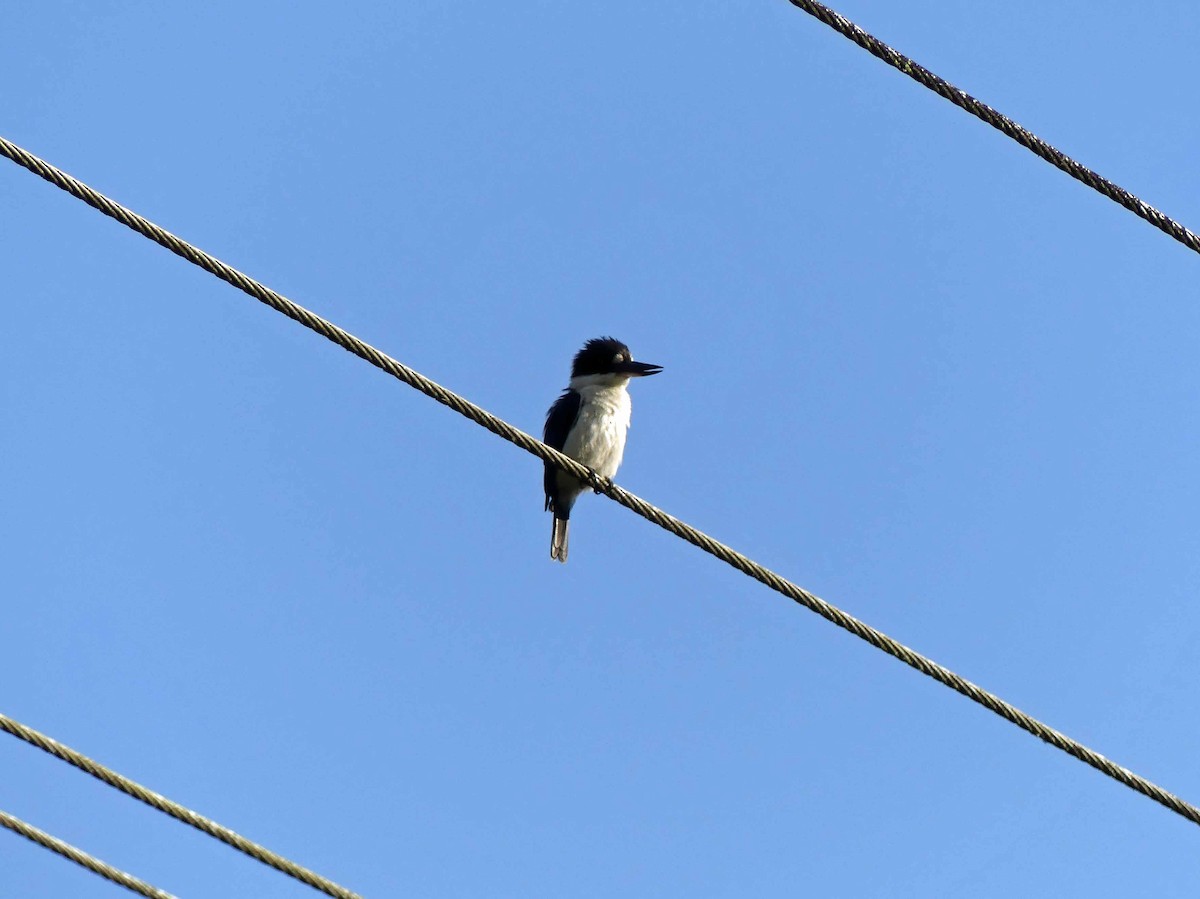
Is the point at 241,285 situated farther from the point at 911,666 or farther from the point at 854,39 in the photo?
the point at 911,666

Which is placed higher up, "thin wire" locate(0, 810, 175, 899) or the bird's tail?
the bird's tail

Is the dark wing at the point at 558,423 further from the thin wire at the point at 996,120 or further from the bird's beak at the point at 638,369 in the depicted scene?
the thin wire at the point at 996,120

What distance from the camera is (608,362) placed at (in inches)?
457

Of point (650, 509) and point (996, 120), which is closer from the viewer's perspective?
point (996, 120)

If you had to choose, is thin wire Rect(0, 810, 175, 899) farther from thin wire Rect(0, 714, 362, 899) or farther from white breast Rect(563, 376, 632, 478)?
white breast Rect(563, 376, 632, 478)

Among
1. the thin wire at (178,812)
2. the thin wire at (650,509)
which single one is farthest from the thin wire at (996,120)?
the thin wire at (178,812)

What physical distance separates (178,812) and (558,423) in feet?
21.3

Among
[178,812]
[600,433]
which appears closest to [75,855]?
[178,812]

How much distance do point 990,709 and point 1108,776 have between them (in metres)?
0.46

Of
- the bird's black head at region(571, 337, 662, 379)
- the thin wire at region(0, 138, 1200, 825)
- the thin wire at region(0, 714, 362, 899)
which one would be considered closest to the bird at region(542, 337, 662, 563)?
the bird's black head at region(571, 337, 662, 379)

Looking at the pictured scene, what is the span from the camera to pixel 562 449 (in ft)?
36.8

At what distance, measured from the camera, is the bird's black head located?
11.3 metres

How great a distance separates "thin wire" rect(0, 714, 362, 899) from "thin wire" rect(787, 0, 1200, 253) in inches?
122

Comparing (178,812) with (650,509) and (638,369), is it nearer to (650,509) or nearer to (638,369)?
(650,509)
